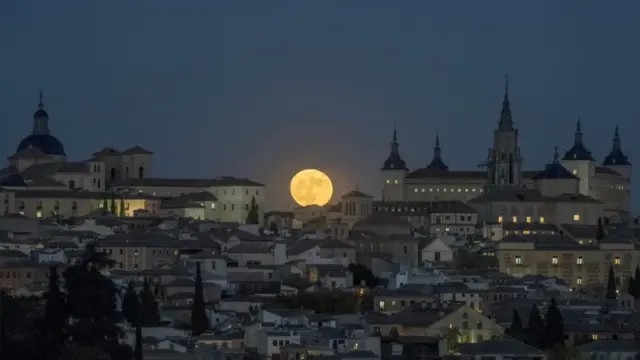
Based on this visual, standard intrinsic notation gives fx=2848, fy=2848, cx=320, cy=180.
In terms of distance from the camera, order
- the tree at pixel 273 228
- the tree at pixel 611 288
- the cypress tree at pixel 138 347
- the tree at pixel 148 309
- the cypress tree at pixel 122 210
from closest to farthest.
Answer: the cypress tree at pixel 138 347
the tree at pixel 148 309
the tree at pixel 611 288
the tree at pixel 273 228
the cypress tree at pixel 122 210

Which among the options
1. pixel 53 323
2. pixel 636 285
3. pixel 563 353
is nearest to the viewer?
pixel 53 323

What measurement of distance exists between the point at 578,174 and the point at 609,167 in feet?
21.2

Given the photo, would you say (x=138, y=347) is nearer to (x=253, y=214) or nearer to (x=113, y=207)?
(x=113, y=207)

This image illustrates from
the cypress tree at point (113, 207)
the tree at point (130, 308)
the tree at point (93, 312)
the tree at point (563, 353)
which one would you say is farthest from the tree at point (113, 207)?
the tree at point (563, 353)

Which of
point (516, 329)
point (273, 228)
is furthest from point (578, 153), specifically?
point (516, 329)

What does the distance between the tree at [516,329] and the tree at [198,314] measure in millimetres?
6684

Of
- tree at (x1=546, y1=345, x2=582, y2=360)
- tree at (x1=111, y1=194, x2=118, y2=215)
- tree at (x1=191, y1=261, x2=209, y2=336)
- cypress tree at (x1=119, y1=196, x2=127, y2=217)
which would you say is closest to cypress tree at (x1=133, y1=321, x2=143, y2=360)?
tree at (x1=191, y1=261, x2=209, y2=336)

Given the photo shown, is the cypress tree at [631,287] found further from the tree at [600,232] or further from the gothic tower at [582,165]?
the gothic tower at [582,165]

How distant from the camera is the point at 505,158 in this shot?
4173 inches

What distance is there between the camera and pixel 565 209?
9712cm

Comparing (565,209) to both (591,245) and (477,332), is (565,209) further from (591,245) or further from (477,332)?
(477,332)

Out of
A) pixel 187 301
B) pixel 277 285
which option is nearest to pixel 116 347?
pixel 187 301

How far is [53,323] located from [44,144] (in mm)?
47413

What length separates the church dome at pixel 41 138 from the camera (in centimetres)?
10244
